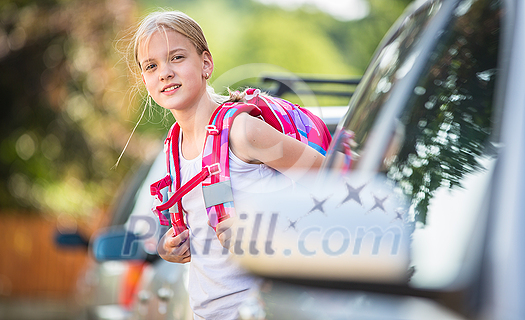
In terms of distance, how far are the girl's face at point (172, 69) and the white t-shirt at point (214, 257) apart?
16 cm

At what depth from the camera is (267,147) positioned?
1.56 meters

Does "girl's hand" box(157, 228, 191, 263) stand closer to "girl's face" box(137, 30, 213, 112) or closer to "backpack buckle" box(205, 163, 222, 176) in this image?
"backpack buckle" box(205, 163, 222, 176)

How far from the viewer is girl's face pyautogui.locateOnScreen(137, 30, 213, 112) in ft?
5.10

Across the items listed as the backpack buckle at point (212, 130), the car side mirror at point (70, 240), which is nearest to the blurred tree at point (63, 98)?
the car side mirror at point (70, 240)

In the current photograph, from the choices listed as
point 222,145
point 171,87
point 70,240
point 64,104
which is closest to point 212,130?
point 222,145

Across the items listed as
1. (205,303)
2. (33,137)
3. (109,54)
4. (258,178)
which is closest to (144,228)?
(205,303)

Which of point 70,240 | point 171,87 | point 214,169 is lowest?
point 214,169

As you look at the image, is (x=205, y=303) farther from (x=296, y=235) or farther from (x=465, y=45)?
(x=465, y=45)

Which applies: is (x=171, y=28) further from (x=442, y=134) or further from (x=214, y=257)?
(x=442, y=134)

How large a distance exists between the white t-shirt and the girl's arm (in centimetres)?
2

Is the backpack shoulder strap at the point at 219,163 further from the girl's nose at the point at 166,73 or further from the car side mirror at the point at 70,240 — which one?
the car side mirror at the point at 70,240

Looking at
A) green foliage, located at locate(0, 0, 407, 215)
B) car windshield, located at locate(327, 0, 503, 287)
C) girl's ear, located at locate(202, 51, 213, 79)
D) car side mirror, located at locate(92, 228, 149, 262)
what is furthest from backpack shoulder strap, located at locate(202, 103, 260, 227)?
green foliage, located at locate(0, 0, 407, 215)

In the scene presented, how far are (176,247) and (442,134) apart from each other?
0.74m

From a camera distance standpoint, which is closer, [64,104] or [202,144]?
[202,144]
